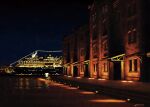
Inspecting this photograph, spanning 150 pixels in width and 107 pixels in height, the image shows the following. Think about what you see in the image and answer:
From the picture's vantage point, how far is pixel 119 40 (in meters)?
58.9

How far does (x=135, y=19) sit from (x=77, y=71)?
1953 inches

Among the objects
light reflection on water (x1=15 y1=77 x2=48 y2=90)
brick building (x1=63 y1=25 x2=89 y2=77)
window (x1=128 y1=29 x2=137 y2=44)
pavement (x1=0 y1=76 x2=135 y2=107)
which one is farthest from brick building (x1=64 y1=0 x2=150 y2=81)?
pavement (x1=0 y1=76 x2=135 y2=107)

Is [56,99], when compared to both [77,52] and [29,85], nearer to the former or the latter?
[29,85]

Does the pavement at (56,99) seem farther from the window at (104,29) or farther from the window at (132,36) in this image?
the window at (104,29)

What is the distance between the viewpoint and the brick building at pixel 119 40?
46.9 metres

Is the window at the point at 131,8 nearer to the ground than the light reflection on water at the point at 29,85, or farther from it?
farther from it

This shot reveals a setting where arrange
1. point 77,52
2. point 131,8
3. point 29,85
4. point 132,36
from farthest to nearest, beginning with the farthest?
point 77,52
point 131,8
point 132,36
point 29,85

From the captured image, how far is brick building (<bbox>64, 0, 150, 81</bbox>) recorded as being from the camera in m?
46.9

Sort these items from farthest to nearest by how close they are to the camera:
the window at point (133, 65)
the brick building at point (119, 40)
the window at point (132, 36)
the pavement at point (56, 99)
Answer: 1. the window at point (132, 36)
2. the window at point (133, 65)
3. the brick building at point (119, 40)
4. the pavement at point (56, 99)

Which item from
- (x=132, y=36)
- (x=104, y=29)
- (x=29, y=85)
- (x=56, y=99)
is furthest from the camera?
(x=104, y=29)

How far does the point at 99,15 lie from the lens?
228 ft

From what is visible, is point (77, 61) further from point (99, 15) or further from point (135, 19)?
point (135, 19)

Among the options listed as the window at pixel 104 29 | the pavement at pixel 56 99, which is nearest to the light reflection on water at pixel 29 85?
the pavement at pixel 56 99

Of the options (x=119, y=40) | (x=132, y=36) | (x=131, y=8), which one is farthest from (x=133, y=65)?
(x=119, y=40)
